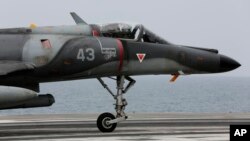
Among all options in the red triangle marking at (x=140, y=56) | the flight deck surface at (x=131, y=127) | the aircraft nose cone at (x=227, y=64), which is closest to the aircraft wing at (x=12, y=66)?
the flight deck surface at (x=131, y=127)

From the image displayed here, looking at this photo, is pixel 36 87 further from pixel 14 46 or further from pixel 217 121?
pixel 217 121

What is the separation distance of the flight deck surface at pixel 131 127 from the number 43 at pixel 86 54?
226 cm

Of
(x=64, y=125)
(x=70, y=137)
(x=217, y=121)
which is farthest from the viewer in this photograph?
(x=217, y=121)

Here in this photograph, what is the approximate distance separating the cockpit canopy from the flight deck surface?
2900 millimetres

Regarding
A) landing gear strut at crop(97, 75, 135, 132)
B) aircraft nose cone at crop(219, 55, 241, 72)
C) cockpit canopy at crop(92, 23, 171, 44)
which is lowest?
landing gear strut at crop(97, 75, 135, 132)

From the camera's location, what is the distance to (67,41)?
2245cm

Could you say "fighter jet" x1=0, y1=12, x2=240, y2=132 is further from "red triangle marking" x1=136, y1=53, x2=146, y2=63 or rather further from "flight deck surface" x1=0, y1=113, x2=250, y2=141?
"flight deck surface" x1=0, y1=113, x2=250, y2=141

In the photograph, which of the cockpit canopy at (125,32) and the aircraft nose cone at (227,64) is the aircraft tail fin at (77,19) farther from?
the aircraft nose cone at (227,64)

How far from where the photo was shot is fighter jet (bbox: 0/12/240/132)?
2188 cm

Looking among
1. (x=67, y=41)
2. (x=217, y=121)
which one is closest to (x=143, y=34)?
(x=67, y=41)

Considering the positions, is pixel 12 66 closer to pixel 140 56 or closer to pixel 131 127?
pixel 140 56

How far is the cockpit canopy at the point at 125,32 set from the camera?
23297 mm

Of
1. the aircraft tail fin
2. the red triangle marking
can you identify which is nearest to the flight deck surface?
the red triangle marking

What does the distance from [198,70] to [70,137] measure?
4681 millimetres
